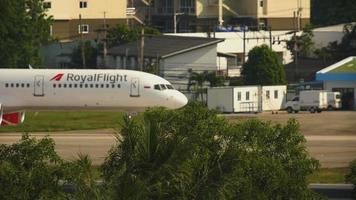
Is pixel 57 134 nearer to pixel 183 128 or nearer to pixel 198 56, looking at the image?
pixel 183 128

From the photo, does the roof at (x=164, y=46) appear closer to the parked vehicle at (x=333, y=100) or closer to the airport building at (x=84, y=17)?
the airport building at (x=84, y=17)

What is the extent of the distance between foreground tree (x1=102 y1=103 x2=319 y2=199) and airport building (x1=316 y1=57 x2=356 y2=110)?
54.4m

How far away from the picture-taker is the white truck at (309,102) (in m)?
67.8

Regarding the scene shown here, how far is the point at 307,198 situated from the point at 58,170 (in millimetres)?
4325

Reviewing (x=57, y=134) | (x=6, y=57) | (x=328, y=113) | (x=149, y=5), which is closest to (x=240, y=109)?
(x=328, y=113)

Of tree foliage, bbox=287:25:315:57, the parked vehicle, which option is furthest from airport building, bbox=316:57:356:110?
tree foliage, bbox=287:25:315:57

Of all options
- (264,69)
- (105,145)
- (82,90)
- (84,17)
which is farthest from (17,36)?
(84,17)

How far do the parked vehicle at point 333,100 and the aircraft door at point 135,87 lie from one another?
926 inches

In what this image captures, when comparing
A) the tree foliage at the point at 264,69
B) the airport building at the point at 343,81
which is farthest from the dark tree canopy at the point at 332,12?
the airport building at the point at 343,81

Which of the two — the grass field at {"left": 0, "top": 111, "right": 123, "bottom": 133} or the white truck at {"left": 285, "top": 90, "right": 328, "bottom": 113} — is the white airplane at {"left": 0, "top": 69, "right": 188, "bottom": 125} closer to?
the grass field at {"left": 0, "top": 111, "right": 123, "bottom": 133}

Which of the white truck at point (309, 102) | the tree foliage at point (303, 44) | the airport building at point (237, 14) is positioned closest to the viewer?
the white truck at point (309, 102)

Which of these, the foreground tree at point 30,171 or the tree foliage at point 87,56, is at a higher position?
the tree foliage at point 87,56

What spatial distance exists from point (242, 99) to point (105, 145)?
2900 centimetres

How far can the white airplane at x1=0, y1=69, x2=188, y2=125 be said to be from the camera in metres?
49.3
